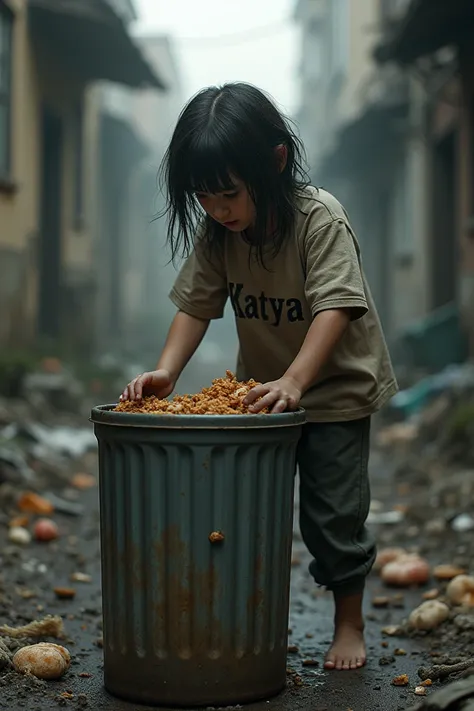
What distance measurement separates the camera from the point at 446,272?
455 inches

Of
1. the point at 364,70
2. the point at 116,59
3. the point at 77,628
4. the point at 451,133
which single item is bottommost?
the point at 77,628

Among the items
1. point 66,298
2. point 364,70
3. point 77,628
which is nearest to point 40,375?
point 66,298

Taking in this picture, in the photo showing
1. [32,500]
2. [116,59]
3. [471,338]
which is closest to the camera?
[32,500]

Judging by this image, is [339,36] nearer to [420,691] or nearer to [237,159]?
[237,159]

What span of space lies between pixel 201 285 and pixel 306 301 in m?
0.36

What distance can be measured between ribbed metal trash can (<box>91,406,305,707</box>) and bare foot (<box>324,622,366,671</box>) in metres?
0.39

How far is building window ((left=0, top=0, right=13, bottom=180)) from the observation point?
8.86 metres

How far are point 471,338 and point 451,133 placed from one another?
8.65 ft

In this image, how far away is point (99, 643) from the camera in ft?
9.86

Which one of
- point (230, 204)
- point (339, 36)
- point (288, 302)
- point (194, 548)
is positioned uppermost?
point (339, 36)

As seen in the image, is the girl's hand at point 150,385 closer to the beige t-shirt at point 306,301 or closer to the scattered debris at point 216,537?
the beige t-shirt at point 306,301

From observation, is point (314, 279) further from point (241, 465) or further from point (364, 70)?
point (364, 70)

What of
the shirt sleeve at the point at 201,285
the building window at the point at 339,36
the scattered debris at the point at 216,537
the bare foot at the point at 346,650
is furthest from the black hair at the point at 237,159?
the building window at the point at 339,36

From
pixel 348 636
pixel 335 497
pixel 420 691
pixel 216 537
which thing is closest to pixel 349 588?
pixel 348 636
